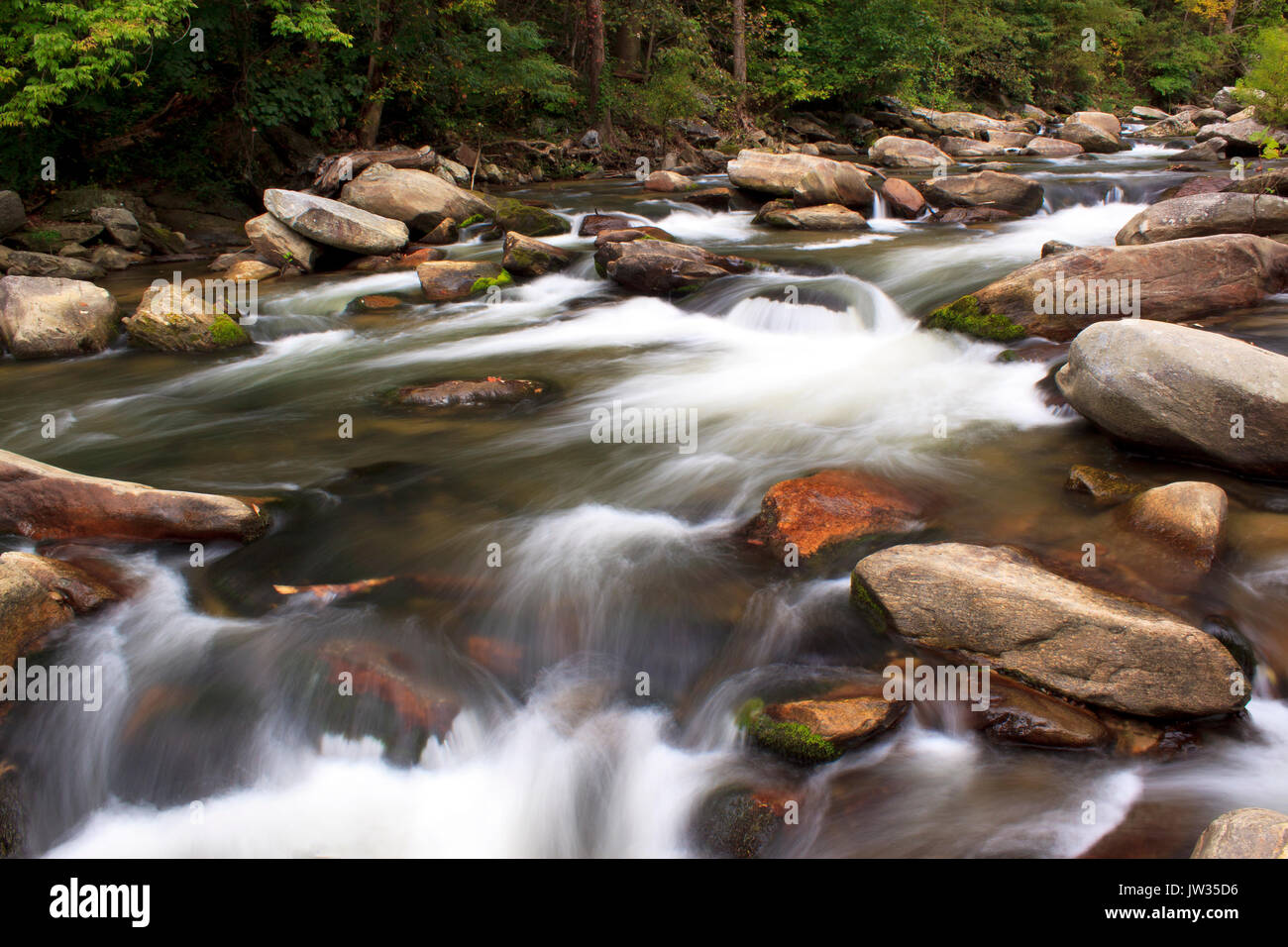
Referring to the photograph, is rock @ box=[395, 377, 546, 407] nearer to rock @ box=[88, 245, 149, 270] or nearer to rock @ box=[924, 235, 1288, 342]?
rock @ box=[924, 235, 1288, 342]


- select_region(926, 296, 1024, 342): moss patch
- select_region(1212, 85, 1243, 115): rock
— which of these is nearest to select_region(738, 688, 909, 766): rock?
select_region(926, 296, 1024, 342): moss patch

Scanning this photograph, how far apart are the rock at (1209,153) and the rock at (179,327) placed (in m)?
20.1

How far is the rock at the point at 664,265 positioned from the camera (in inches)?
416

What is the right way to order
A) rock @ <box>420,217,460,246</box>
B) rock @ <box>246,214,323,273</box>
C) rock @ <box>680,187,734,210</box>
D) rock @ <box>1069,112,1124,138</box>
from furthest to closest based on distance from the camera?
rock @ <box>1069,112,1124,138</box> → rock @ <box>680,187,734,210</box> → rock @ <box>420,217,460,246</box> → rock @ <box>246,214,323,273</box>

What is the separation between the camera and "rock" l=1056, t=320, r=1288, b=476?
4969mm

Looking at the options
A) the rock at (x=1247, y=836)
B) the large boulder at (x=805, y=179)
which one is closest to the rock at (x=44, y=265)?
the large boulder at (x=805, y=179)

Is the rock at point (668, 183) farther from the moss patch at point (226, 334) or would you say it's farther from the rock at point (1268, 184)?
the moss patch at point (226, 334)

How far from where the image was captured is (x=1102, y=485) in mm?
5273

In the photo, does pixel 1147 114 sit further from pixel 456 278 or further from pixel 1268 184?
pixel 456 278

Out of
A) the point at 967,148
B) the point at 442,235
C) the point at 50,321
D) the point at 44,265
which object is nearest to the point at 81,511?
the point at 50,321

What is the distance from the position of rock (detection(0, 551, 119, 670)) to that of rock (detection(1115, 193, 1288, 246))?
34.1 ft

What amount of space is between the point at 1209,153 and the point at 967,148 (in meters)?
6.46

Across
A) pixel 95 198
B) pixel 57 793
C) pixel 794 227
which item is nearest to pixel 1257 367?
pixel 57 793

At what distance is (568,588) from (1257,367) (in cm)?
434
